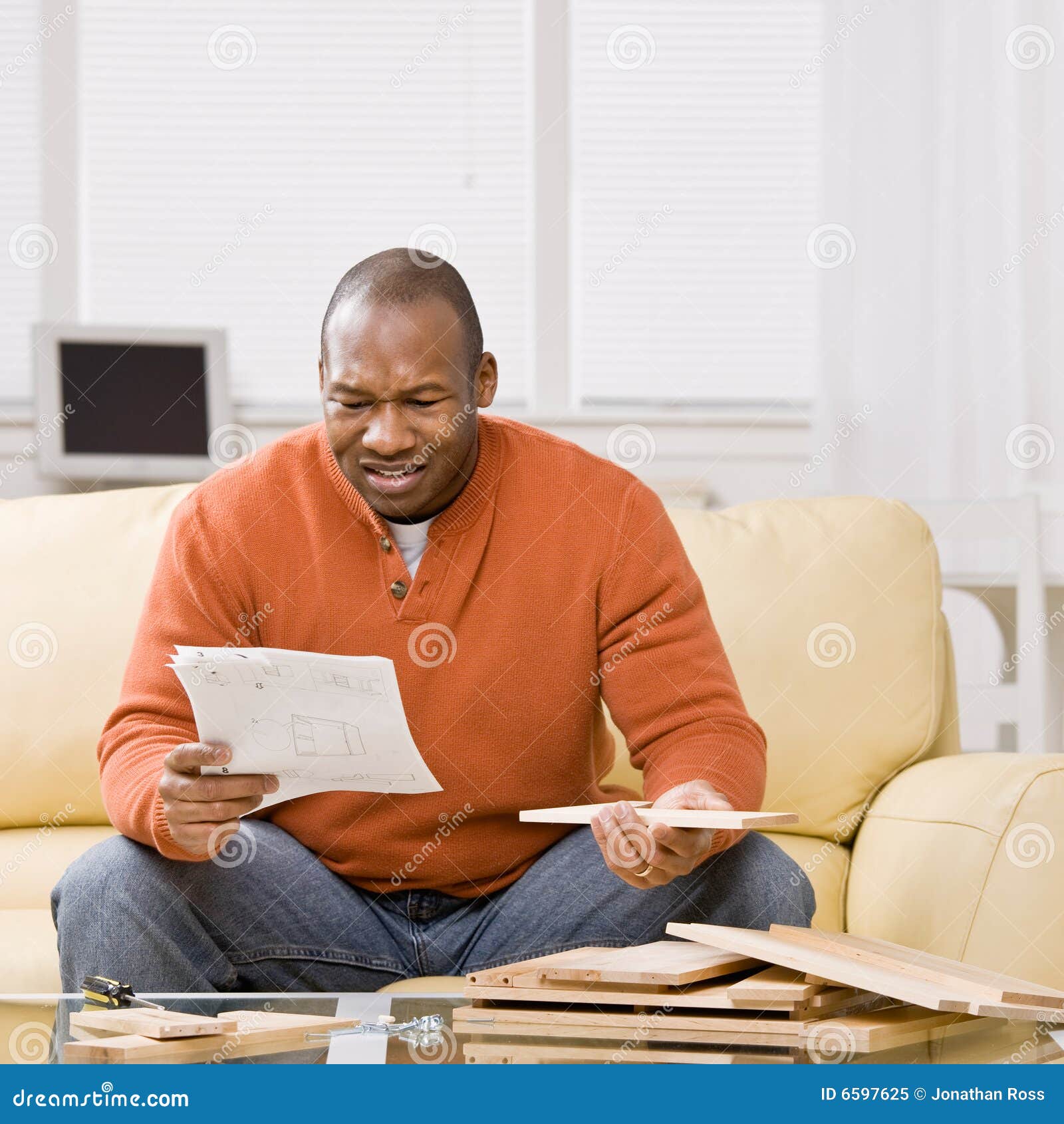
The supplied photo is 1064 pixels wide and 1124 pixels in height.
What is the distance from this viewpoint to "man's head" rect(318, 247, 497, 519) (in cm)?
142

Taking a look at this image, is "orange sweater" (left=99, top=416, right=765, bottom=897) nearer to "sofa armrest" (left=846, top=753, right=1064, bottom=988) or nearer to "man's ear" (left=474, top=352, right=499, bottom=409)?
"man's ear" (left=474, top=352, right=499, bottom=409)

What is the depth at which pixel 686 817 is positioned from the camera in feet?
3.56

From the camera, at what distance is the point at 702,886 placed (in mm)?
1312

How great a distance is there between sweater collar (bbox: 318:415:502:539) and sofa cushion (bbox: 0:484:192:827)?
454mm

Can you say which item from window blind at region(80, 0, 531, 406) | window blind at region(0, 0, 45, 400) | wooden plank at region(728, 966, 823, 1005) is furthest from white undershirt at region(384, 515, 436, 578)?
window blind at region(0, 0, 45, 400)

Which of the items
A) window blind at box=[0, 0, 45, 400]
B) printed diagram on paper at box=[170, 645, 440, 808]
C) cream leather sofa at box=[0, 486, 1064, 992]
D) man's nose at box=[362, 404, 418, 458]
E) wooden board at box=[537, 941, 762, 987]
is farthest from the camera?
window blind at box=[0, 0, 45, 400]

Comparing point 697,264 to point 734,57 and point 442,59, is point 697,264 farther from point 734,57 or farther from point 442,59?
point 442,59

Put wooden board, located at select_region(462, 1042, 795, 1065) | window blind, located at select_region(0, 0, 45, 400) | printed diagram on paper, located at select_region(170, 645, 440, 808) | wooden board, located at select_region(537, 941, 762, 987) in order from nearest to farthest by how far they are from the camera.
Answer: wooden board, located at select_region(462, 1042, 795, 1065) → wooden board, located at select_region(537, 941, 762, 987) → printed diagram on paper, located at select_region(170, 645, 440, 808) → window blind, located at select_region(0, 0, 45, 400)

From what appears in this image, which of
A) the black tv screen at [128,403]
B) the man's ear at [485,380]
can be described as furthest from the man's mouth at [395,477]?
the black tv screen at [128,403]

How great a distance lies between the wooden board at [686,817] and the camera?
105cm

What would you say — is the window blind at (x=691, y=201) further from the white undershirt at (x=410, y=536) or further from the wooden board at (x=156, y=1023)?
the wooden board at (x=156, y=1023)

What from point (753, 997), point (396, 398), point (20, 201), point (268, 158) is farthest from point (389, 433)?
point (20, 201)

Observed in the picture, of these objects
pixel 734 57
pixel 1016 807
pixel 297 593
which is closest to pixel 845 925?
pixel 1016 807

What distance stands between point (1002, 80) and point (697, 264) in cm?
77
